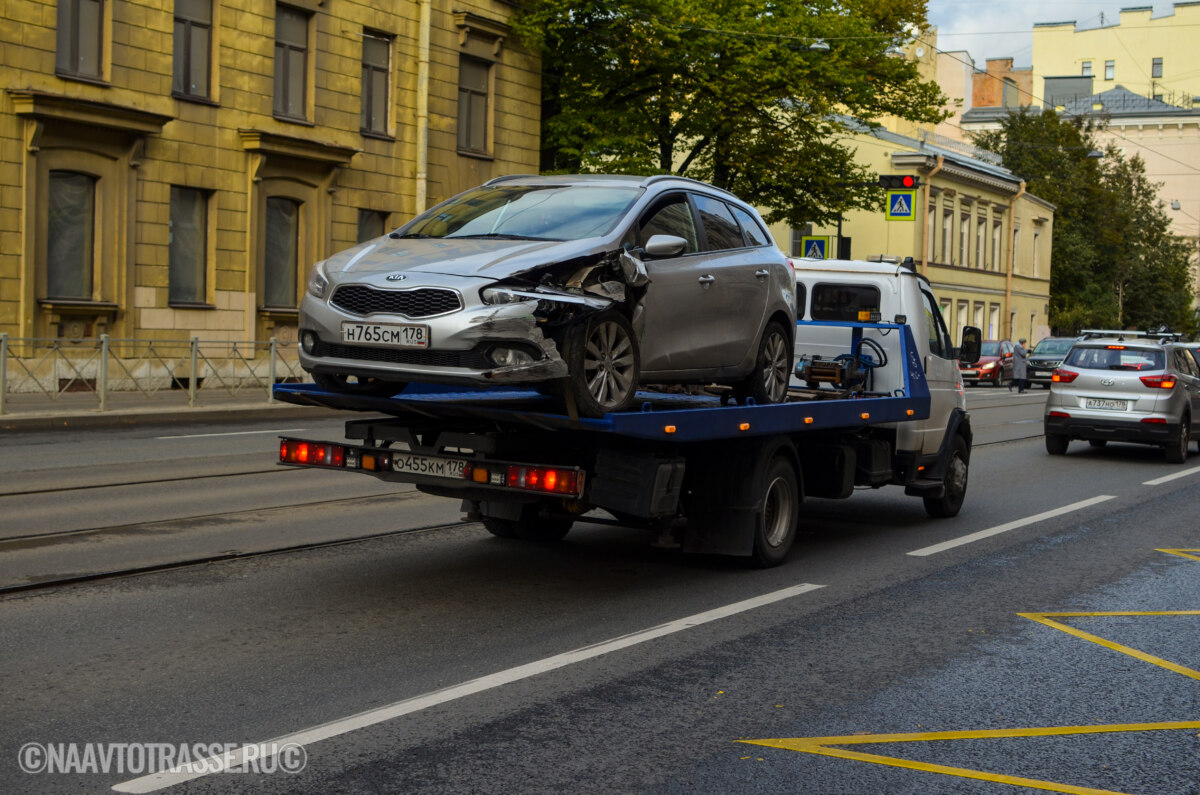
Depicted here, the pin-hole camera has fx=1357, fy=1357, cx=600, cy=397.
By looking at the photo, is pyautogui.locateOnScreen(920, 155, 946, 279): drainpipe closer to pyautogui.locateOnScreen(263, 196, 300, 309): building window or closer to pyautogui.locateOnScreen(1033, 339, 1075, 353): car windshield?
pyautogui.locateOnScreen(1033, 339, 1075, 353): car windshield

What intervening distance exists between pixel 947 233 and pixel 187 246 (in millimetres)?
39290

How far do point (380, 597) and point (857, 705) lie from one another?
2.98 m

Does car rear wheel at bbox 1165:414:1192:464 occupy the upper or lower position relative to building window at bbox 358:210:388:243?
lower

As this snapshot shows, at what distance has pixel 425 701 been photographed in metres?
5.46

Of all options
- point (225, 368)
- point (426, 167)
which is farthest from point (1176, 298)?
point (225, 368)

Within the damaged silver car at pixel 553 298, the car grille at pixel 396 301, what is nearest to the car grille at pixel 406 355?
the damaged silver car at pixel 553 298

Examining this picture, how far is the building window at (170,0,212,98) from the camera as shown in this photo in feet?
81.2

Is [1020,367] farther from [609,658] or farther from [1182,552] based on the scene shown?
[609,658]

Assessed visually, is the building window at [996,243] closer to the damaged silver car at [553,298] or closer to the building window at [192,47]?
the building window at [192,47]

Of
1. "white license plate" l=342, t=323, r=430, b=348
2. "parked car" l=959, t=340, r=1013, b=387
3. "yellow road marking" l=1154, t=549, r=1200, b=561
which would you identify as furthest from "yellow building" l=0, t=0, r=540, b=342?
"parked car" l=959, t=340, r=1013, b=387

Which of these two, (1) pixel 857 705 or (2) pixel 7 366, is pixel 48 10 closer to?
(2) pixel 7 366

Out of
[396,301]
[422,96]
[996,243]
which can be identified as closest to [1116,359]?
[396,301]

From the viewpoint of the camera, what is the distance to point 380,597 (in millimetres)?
7570

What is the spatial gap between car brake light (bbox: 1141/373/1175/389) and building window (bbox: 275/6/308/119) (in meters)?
17.1
